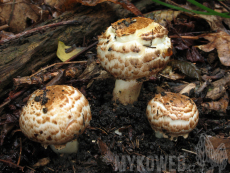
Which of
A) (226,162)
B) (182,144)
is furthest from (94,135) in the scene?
(226,162)

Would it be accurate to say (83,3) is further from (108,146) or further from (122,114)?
(108,146)

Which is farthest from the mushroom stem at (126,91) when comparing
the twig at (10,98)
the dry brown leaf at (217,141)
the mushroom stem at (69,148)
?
the twig at (10,98)

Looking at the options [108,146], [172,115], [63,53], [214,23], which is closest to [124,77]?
[172,115]

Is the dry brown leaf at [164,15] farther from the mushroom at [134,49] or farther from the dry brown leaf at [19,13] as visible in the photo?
the dry brown leaf at [19,13]

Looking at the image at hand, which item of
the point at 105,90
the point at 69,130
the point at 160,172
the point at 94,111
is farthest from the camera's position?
the point at 105,90

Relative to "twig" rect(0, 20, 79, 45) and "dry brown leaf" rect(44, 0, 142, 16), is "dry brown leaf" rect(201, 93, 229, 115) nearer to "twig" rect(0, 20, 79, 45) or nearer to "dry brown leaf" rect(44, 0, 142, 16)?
"dry brown leaf" rect(44, 0, 142, 16)

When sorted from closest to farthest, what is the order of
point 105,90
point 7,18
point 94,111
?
point 94,111, point 105,90, point 7,18

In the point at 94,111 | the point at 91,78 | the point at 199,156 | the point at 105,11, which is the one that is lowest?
the point at 199,156

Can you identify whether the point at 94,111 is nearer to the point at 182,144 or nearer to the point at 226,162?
the point at 182,144

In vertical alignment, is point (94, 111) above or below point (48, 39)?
below
